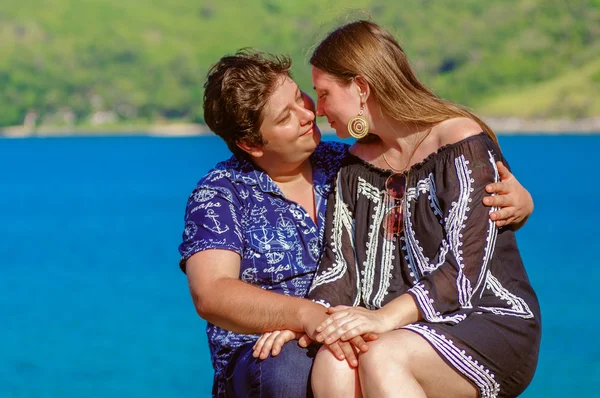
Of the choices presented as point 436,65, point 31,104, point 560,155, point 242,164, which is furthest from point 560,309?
point 31,104

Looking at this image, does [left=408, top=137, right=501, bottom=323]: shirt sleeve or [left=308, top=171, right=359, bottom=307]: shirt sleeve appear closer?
[left=408, top=137, right=501, bottom=323]: shirt sleeve

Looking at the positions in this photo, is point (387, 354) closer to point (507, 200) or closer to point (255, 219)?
point (507, 200)

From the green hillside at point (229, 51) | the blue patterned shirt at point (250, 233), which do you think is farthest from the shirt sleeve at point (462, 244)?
the green hillside at point (229, 51)

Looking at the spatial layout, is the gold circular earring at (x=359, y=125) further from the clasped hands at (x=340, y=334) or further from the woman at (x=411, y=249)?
the clasped hands at (x=340, y=334)

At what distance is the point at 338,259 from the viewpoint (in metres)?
3.56

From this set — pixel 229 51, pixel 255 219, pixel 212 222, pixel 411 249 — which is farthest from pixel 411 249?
pixel 229 51

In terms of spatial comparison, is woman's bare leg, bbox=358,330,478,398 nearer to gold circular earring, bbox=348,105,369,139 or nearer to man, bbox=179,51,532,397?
man, bbox=179,51,532,397

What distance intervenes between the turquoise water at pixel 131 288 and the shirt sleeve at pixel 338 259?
9617 millimetres

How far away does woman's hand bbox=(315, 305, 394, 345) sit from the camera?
120 inches

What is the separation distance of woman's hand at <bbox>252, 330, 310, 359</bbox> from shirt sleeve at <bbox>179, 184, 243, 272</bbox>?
13.9 inches

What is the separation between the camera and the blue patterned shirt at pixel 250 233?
3.51m

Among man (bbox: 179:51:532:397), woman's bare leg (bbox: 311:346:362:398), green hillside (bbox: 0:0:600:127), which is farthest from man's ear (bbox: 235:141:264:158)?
green hillside (bbox: 0:0:600:127)

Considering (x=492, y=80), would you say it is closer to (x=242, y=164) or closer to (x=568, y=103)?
(x=568, y=103)

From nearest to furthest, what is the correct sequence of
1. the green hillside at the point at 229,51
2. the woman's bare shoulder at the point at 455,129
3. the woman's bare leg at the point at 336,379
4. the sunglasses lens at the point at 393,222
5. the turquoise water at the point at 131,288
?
1. the woman's bare leg at the point at 336,379
2. the woman's bare shoulder at the point at 455,129
3. the sunglasses lens at the point at 393,222
4. the turquoise water at the point at 131,288
5. the green hillside at the point at 229,51
